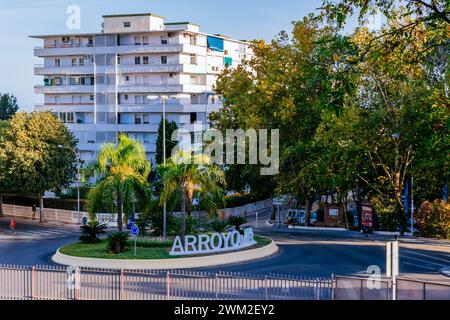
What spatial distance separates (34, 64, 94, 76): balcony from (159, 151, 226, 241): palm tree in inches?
2068

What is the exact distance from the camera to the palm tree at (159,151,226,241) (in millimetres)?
41062

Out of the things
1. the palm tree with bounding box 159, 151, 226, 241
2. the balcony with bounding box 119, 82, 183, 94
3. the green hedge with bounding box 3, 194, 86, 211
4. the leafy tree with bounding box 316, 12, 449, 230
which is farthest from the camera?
the balcony with bounding box 119, 82, 183, 94

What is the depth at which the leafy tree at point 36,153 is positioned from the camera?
204 ft

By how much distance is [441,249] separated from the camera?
44.8 m

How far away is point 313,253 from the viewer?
140ft

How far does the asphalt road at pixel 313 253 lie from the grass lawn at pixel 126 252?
1.47 m

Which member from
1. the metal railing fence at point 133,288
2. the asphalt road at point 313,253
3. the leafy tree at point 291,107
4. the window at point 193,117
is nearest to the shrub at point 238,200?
the leafy tree at point 291,107

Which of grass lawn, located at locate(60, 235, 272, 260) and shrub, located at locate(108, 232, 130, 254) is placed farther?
shrub, located at locate(108, 232, 130, 254)

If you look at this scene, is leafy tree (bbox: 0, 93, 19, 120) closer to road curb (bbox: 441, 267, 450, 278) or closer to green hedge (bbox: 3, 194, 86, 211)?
green hedge (bbox: 3, 194, 86, 211)

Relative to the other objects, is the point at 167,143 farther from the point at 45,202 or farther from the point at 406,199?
the point at 406,199

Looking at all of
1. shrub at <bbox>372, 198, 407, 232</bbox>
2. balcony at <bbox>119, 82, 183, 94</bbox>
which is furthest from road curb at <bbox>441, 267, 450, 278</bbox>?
balcony at <bbox>119, 82, 183, 94</bbox>

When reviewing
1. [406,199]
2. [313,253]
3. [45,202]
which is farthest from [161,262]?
[45,202]

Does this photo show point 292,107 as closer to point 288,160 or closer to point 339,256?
point 288,160
